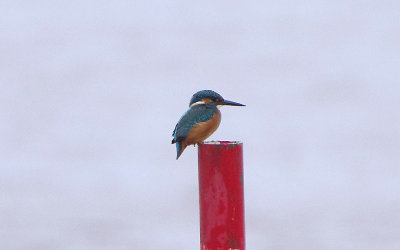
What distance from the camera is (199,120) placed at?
597 centimetres

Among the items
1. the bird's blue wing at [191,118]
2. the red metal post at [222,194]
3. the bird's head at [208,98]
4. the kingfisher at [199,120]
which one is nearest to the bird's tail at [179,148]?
the kingfisher at [199,120]

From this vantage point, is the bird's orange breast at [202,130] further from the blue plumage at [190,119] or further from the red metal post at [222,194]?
the red metal post at [222,194]

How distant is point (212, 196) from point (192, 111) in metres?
1.80

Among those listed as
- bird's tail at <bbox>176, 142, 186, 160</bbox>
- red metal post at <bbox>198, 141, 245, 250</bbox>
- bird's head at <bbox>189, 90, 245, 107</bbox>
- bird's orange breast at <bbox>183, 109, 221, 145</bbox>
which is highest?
bird's head at <bbox>189, 90, 245, 107</bbox>

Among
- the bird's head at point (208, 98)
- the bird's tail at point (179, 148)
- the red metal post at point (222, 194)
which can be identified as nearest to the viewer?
the red metal post at point (222, 194)

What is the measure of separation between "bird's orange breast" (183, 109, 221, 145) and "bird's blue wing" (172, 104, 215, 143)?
0.04 meters

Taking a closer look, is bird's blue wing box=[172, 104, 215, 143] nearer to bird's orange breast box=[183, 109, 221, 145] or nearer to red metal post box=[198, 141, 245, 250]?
bird's orange breast box=[183, 109, 221, 145]

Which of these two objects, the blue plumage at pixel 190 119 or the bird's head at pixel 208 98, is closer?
the blue plumage at pixel 190 119

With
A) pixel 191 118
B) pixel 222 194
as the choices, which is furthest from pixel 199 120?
pixel 222 194

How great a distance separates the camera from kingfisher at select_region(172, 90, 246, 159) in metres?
5.86

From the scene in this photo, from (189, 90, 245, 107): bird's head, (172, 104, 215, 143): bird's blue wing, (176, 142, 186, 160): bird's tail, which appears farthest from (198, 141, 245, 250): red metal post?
(189, 90, 245, 107): bird's head

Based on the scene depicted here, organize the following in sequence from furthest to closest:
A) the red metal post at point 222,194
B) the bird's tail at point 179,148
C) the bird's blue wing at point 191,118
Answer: the bird's tail at point 179,148, the bird's blue wing at point 191,118, the red metal post at point 222,194

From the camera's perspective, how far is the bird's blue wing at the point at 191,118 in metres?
5.83

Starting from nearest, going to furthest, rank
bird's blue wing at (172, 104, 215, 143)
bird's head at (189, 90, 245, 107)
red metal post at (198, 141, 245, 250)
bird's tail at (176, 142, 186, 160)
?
red metal post at (198, 141, 245, 250) → bird's blue wing at (172, 104, 215, 143) → bird's tail at (176, 142, 186, 160) → bird's head at (189, 90, 245, 107)
